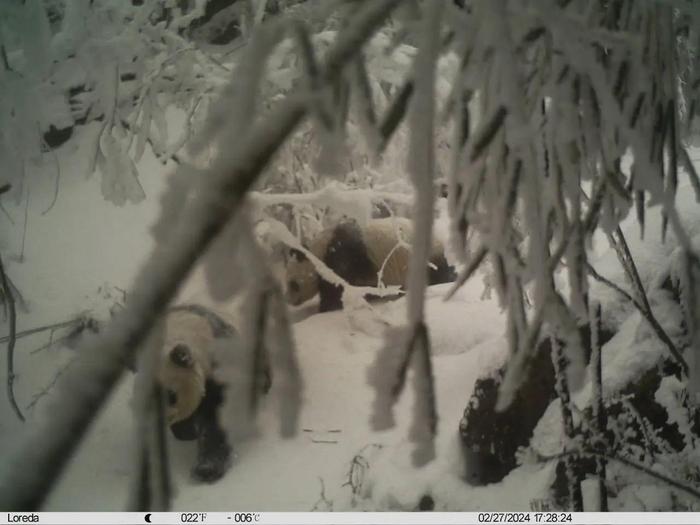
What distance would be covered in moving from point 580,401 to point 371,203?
0.61m

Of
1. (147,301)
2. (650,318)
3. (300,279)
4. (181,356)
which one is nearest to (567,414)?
(650,318)

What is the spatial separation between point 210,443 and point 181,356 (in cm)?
14

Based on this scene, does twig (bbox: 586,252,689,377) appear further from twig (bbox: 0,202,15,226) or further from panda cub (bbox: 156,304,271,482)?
twig (bbox: 0,202,15,226)

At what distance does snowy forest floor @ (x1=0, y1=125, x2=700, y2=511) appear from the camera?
31.6 inches

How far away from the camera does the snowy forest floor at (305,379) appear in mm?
802

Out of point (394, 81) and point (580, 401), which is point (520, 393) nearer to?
point (580, 401)

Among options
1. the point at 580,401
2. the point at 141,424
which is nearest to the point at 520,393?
the point at 580,401

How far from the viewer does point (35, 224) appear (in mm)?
872

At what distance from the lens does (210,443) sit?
0.81m

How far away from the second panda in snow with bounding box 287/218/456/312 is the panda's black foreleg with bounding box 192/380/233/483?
1.01ft

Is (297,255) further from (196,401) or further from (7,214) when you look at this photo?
(7,214)

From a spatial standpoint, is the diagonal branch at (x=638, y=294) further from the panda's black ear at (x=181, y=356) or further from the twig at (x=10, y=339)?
the twig at (x=10, y=339)

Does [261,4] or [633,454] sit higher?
[261,4]

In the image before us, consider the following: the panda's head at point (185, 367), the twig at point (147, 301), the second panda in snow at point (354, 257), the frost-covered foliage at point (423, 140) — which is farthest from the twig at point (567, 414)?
the twig at point (147, 301)
